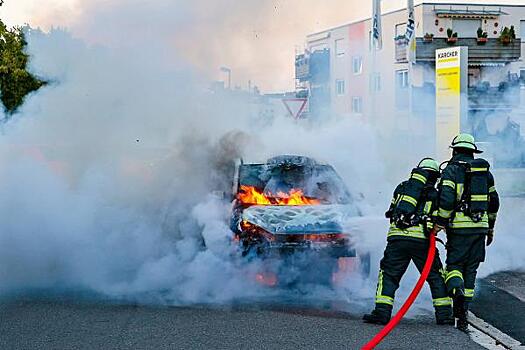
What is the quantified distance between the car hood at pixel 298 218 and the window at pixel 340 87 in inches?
→ 911

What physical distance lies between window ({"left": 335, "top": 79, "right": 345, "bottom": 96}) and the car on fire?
22.5m

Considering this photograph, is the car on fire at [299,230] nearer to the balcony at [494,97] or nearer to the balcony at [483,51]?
the balcony at [494,97]

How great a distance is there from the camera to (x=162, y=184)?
14.7 metres

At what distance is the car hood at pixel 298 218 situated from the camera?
31.8ft

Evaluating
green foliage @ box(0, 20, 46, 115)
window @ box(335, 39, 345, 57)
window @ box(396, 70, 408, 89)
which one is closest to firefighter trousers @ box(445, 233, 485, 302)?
green foliage @ box(0, 20, 46, 115)

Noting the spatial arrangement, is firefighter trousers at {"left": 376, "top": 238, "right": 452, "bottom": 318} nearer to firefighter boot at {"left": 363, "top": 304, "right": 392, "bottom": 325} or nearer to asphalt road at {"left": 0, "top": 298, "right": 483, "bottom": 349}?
firefighter boot at {"left": 363, "top": 304, "right": 392, "bottom": 325}

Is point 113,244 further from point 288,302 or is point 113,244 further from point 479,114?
point 479,114

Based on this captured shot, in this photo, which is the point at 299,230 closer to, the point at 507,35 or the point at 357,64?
the point at 507,35

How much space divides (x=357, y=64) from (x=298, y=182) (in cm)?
2892

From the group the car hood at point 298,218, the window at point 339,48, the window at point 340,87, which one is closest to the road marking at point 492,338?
the car hood at point 298,218

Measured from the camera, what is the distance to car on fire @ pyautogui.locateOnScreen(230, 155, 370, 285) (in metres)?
9.62

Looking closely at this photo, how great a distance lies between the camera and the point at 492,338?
25.2 feet

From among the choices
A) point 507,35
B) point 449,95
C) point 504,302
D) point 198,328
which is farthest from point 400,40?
point 198,328

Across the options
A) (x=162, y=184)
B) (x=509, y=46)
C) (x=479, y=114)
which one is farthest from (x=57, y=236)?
(x=509, y=46)
